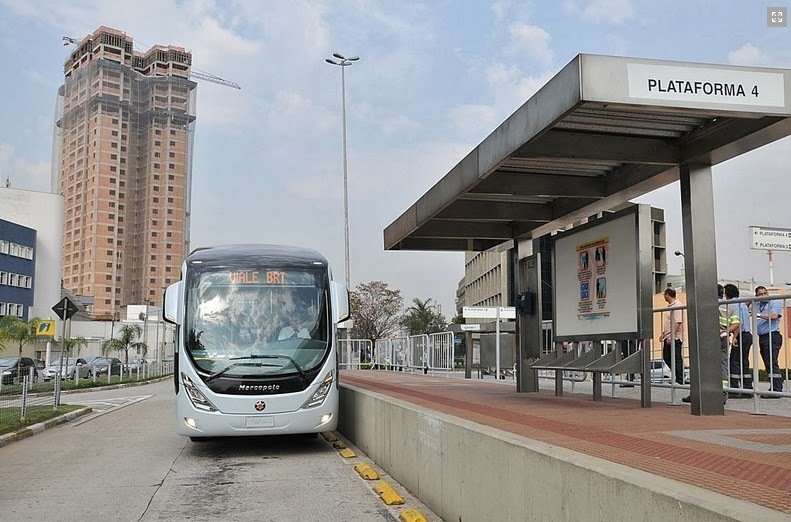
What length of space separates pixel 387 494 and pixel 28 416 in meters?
12.2

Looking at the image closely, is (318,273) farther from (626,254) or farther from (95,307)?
(95,307)

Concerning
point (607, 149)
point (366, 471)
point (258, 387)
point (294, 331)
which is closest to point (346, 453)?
point (258, 387)

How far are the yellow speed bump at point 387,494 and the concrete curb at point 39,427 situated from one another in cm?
780

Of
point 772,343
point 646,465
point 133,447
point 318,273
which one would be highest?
point 318,273

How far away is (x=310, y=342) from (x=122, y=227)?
12178 cm

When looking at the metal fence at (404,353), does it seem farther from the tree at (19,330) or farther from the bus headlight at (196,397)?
the tree at (19,330)

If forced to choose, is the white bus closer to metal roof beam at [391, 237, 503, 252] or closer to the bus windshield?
the bus windshield

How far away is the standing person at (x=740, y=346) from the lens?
9633 mm

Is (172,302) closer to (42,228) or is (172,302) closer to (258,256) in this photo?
(258,256)

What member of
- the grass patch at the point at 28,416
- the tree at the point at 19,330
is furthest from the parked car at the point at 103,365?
the grass patch at the point at 28,416

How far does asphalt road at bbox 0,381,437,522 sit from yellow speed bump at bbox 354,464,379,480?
121 millimetres

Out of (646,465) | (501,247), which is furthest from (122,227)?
(646,465)

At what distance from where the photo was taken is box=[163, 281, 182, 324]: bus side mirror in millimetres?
12180

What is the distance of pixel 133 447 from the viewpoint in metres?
12.9
